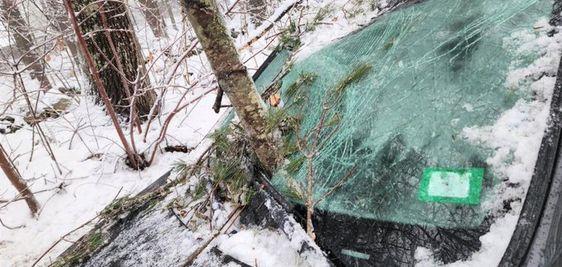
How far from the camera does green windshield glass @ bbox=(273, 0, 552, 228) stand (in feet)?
3.52

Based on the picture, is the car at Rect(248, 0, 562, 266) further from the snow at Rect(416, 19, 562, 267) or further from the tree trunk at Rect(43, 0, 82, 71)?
the tree trunk at Rect(43, 0, 82, 71)

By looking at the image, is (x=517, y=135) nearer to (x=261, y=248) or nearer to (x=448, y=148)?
(x=448, y=148)

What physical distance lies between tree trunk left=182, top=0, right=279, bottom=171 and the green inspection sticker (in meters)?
0.67

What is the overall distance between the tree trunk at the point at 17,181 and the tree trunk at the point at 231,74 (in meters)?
2.56

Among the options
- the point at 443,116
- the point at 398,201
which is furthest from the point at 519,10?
the point at 398,201

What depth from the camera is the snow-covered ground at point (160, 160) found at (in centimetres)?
100

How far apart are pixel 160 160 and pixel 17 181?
1203mm

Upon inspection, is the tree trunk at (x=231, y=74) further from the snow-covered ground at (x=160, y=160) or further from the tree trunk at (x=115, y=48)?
the tree trunk at (x=115, y=48)

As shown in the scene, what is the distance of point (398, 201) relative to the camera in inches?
43.9

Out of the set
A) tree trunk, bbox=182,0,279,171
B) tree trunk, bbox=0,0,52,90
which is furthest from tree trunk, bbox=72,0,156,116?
tree trunk, bbox=182,0,279,171

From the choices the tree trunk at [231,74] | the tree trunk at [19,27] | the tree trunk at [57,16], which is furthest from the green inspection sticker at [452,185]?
the tree trunk at [57,16]

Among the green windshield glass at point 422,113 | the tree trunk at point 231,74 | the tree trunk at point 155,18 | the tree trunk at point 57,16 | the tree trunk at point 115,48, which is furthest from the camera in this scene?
the tree trunk at point 57,16

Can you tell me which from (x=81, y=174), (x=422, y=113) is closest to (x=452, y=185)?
(x=422, y=113)

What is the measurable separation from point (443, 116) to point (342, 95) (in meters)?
0.49
